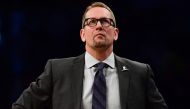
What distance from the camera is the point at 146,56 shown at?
10.1ft

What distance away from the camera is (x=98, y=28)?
1.84m

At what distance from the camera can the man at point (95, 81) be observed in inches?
70.7

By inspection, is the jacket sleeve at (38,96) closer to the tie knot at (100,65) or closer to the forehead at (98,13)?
the tie knot at (100,65)

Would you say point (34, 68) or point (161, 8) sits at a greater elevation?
point (161, 8)

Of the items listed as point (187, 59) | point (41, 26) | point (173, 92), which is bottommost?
point (173, 92)

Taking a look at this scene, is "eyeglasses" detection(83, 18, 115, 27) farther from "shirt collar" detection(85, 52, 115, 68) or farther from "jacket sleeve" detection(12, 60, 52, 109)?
"jacket sleeve" detection(12, 60, 52, 109)

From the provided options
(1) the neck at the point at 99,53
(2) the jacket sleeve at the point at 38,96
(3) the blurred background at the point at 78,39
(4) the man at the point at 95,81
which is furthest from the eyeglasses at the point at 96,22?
(3) the blurred background at the point at 78,39

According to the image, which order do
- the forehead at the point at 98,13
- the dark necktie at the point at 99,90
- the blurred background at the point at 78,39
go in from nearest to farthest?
1. the dark necktie at the point at 99,90
2. the forehead at the point at 98,13
3. the blurred background at the point at 78,39

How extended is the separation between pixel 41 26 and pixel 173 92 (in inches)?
38.3

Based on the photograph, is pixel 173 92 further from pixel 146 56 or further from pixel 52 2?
pixel 52 2

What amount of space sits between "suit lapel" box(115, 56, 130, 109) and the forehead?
0.19 m

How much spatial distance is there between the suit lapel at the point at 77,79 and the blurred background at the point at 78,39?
119cm

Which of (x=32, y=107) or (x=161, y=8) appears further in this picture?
(x=161, y=8)

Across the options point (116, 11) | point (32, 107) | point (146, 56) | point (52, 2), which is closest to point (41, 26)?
point (52, 2)
